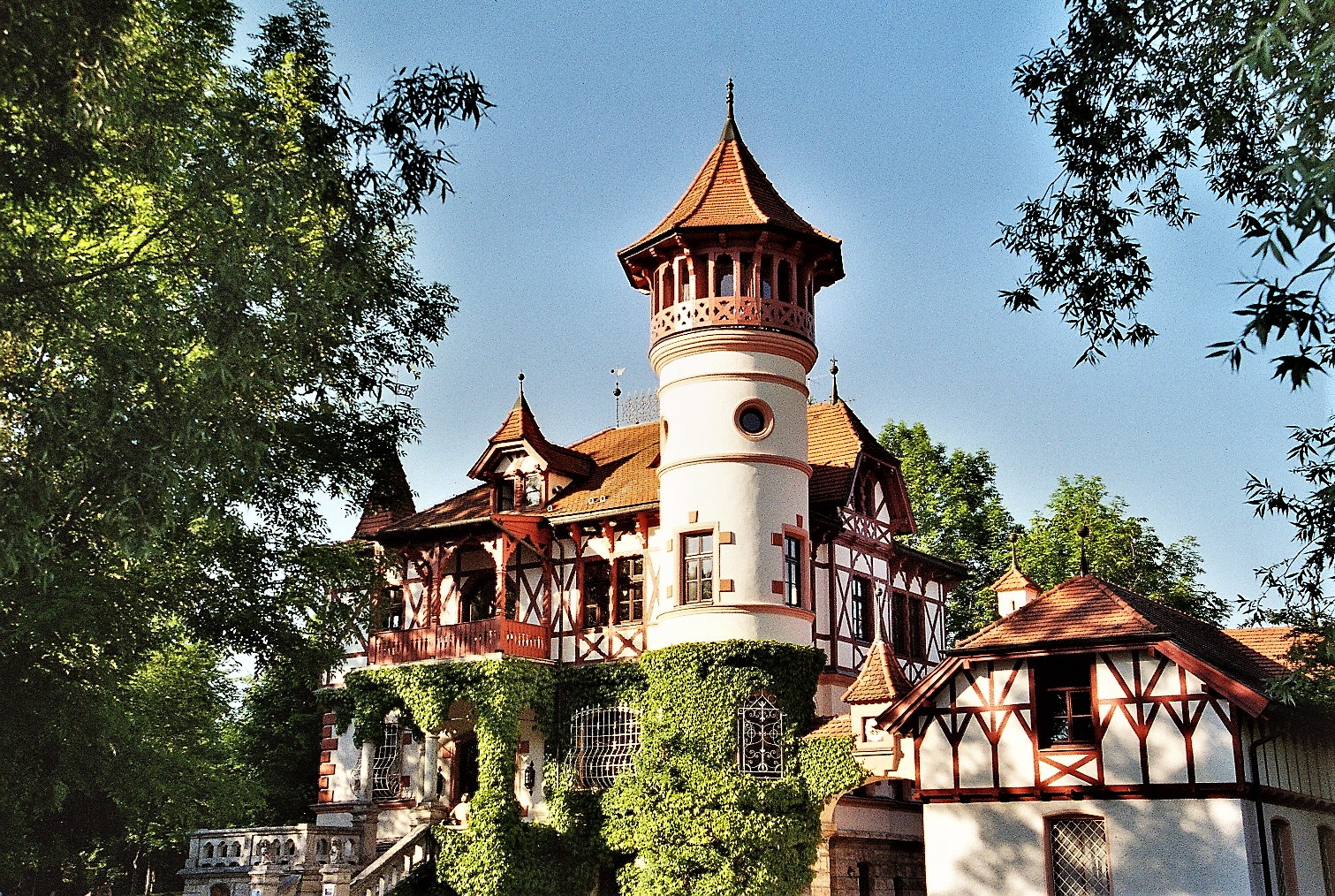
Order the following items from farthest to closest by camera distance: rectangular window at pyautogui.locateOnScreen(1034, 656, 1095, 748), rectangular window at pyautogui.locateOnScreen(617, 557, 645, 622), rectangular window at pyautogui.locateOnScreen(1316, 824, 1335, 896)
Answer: rectangular window at pyautogui.locateOnScreen(617, 557, 645, 622)
rectangular window at pyautogui.locateOnScreen(1316, 824, 1335, 896)
rectangular window at pyautogui.locateOnScreen(1034, 656, 1095, 748)

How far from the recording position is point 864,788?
90.5 feet

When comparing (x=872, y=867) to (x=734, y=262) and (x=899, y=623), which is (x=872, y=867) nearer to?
(x=899, y=623)

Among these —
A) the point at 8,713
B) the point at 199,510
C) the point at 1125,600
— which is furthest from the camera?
the point at 1125,600

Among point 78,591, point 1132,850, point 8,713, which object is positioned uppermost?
point 78,591

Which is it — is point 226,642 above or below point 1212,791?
above

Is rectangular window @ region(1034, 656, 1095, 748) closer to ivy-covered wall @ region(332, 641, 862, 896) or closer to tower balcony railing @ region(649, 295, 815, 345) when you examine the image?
ivy-covered wall @ region(332, 641, 862, 896)

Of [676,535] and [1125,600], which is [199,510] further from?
[1125,600]

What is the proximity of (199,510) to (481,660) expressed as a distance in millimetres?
13589

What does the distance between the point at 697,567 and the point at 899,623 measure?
6480 millimetres

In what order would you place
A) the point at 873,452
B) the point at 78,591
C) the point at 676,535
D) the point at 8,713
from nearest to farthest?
the point at 78,591 < the point at 8,713 < the point at 676,535 < the point at 873,452

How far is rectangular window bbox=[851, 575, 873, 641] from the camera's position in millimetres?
29564

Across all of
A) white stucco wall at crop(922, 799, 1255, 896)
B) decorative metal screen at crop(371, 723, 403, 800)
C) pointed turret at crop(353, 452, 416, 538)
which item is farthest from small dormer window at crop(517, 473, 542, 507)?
white stucco wall at crop(922, 799, 1255, 896)

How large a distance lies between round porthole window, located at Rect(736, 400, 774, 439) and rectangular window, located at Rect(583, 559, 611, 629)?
445cm

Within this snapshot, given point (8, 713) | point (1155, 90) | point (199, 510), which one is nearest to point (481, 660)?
point (8, 713)
